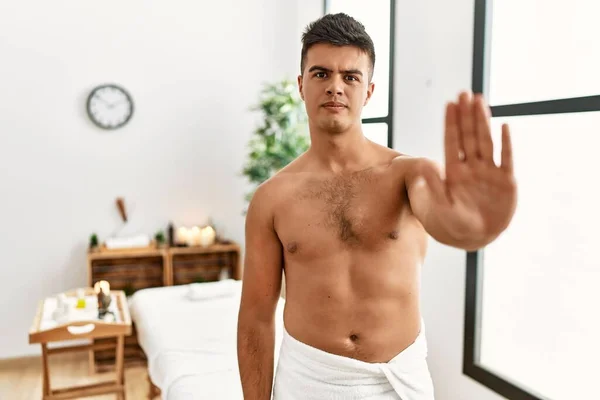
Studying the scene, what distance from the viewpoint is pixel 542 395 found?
2074 millimetres

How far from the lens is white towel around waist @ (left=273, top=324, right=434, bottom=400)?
129 centimetres

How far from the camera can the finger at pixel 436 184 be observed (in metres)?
0.92

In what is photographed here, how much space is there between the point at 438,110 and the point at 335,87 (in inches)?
57.8

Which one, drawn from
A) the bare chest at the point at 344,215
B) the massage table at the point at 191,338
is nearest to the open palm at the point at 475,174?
the bare chest at the point at 344,215

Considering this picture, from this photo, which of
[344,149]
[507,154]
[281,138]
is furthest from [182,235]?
[507,154]

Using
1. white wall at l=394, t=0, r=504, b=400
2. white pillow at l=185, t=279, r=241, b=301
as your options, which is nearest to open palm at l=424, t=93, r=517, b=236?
white wall at l=394, t=0, r=504, b=400

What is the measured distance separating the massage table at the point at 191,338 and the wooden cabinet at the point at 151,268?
1.59ft

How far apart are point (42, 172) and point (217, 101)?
1.36m

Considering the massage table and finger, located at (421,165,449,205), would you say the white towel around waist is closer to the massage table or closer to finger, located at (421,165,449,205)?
finger, located at (421,165,449,205)

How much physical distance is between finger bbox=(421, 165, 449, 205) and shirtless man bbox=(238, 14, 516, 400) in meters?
0.20

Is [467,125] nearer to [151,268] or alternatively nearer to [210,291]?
[210,291]

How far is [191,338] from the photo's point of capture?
2.61 metres

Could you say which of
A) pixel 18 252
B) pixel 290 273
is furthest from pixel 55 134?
pixel 290 273

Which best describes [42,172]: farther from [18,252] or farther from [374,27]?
[374,27]
